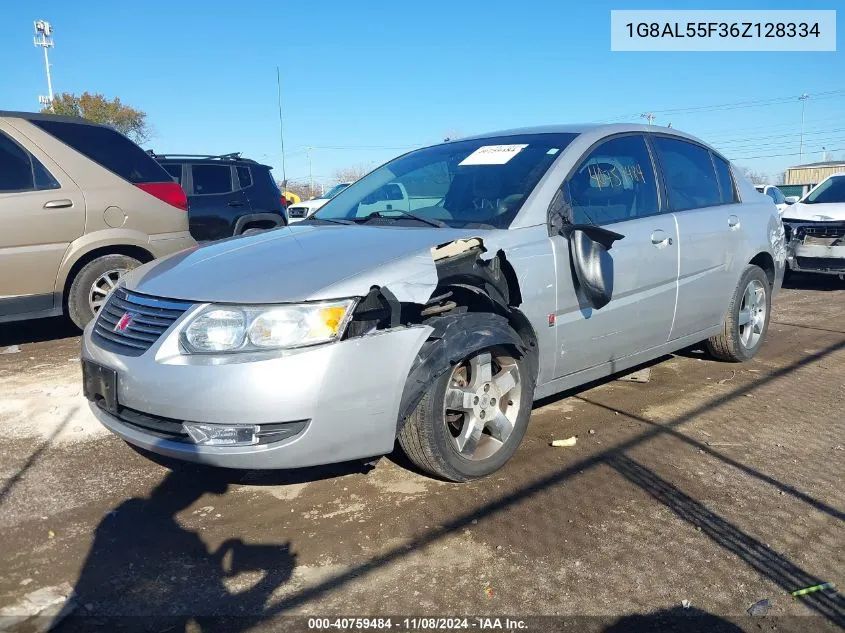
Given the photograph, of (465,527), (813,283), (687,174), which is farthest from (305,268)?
(813,283)

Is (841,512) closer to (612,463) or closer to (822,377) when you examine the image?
(612,463)

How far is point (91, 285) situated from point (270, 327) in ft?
13.2

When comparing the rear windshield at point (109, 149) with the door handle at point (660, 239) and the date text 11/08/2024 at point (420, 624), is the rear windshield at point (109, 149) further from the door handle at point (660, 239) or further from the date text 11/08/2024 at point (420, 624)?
the date text 11/08/2024 at point (420, 624)

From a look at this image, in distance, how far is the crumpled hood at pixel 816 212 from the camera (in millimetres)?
9297

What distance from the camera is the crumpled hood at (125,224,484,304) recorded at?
2912mm

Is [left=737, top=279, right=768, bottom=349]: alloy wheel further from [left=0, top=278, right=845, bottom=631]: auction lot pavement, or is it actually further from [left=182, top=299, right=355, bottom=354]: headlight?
[left=182, top=299, right=355, bottom=354]: headlight

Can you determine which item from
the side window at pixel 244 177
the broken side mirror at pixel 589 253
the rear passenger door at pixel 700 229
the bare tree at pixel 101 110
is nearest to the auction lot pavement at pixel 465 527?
the rear passenger door at pixel 700 229

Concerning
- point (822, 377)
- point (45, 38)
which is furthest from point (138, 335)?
point (45, 38)

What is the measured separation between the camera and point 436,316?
3320mm

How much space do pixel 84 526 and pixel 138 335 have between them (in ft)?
2.81

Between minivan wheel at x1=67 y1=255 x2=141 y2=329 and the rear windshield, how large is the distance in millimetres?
767

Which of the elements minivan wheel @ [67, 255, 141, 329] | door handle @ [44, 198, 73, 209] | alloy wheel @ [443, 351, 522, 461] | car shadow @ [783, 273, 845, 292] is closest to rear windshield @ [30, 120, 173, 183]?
door handle @ [44, 198, 73, 209]

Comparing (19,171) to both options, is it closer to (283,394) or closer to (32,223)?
(32,223)

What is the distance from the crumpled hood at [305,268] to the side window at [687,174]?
1.85 m
